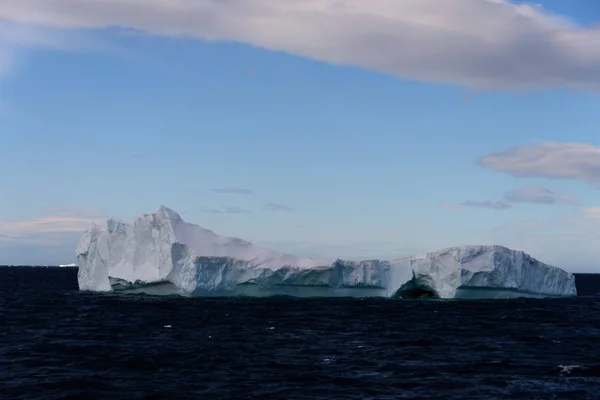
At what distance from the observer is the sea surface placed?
1329 cm

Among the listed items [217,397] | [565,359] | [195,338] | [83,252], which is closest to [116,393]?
[217,397]

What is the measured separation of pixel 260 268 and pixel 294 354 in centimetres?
1719

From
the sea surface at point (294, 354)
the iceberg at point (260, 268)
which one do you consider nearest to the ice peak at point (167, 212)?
the iceberg at point (260, 268)

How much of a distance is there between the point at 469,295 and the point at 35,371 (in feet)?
89.1

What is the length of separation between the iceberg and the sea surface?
4.16 metres

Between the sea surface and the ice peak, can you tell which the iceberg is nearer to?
the ice peak

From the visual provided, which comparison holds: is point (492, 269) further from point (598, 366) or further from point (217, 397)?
point (217, 397)

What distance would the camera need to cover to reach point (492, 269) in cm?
3428

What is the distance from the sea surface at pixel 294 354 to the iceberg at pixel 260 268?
416cm

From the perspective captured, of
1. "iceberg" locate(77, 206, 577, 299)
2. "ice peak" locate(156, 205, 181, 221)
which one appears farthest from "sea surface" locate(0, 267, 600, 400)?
"ice peak" locate(156, 205, 181, 221)

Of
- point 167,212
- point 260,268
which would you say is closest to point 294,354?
point 260,268

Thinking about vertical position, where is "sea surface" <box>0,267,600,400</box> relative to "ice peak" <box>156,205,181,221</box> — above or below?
below

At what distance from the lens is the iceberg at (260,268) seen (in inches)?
1348

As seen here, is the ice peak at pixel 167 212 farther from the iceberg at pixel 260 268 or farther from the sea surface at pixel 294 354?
the sea surface at pixel 294 354
